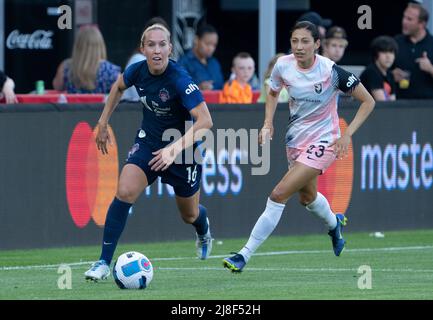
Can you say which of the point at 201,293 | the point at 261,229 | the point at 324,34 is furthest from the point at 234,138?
the point at 201,293

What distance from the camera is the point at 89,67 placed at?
16.4 meters

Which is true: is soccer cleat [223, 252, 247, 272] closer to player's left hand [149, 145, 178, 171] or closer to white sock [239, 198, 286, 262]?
white sock [239, 198, 286, 262]

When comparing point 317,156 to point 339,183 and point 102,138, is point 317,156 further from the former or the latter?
point 339,183

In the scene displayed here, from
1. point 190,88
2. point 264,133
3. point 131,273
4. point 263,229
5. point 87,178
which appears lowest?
point 131,273

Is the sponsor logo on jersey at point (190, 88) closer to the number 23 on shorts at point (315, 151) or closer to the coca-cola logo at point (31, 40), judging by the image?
the number 23 on shorts at point (315, 151)

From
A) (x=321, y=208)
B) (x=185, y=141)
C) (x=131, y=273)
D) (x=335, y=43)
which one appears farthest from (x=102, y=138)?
(x=335, y=43)

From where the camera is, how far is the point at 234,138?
631 inches

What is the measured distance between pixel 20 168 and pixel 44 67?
673 centimetres

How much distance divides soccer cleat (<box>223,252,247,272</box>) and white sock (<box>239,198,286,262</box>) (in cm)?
5

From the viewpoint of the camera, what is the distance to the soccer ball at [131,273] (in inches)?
440

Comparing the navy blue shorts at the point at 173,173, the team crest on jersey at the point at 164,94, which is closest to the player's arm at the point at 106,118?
the navy blue shorts at the point at 173,173

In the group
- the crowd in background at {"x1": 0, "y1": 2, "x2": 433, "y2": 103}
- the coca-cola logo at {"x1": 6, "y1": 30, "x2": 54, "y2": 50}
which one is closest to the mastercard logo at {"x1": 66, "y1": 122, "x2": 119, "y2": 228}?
the crowd in background at {"x1": 0, "y1": 2, "x2": 433, "y2": 103}

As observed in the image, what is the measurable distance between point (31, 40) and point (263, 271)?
30.1ft
